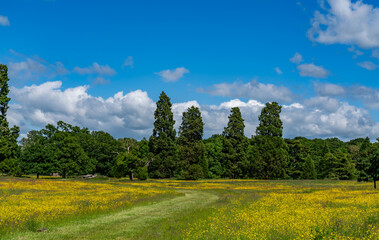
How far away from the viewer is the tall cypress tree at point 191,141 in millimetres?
74438

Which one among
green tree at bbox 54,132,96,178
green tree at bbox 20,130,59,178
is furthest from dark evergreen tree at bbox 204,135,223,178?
green tree at bbox 20,130,59,178

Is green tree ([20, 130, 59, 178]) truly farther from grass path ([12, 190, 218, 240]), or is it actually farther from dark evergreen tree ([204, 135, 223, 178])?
grass path ([12, 190, 218, 240])

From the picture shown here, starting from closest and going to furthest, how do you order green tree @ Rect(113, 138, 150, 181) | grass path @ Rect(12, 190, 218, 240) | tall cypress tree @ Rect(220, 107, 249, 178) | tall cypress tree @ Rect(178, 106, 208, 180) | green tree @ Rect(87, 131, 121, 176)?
grass path @ Rect(12, 190, 218, 240), green tree @ Rect(113, 138, 150, 181), tall cypress tree @ Rect(178, 106, 208, 180), tall cypress tree @ Rect(220, 107, 249, 178), green tree @ Rect(87, 131, 121, 176)

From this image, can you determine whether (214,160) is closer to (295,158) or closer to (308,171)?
(295,158)

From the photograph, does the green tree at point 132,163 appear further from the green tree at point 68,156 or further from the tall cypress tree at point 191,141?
the green tree at point 68,156

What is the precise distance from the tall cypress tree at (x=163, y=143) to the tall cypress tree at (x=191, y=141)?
2.49 metres

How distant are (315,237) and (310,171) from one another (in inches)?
2942

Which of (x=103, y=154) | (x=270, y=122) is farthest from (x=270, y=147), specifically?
(x=103, y=154)

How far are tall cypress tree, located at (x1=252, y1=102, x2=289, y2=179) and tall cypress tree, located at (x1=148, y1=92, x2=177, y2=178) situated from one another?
20456 millimetres

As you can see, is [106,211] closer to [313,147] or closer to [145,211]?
[145,211]

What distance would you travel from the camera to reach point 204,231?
12805 millimetres

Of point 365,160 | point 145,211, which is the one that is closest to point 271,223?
point 145,211

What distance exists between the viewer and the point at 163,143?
71.9m

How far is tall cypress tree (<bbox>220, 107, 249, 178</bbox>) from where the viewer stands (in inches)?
3068
